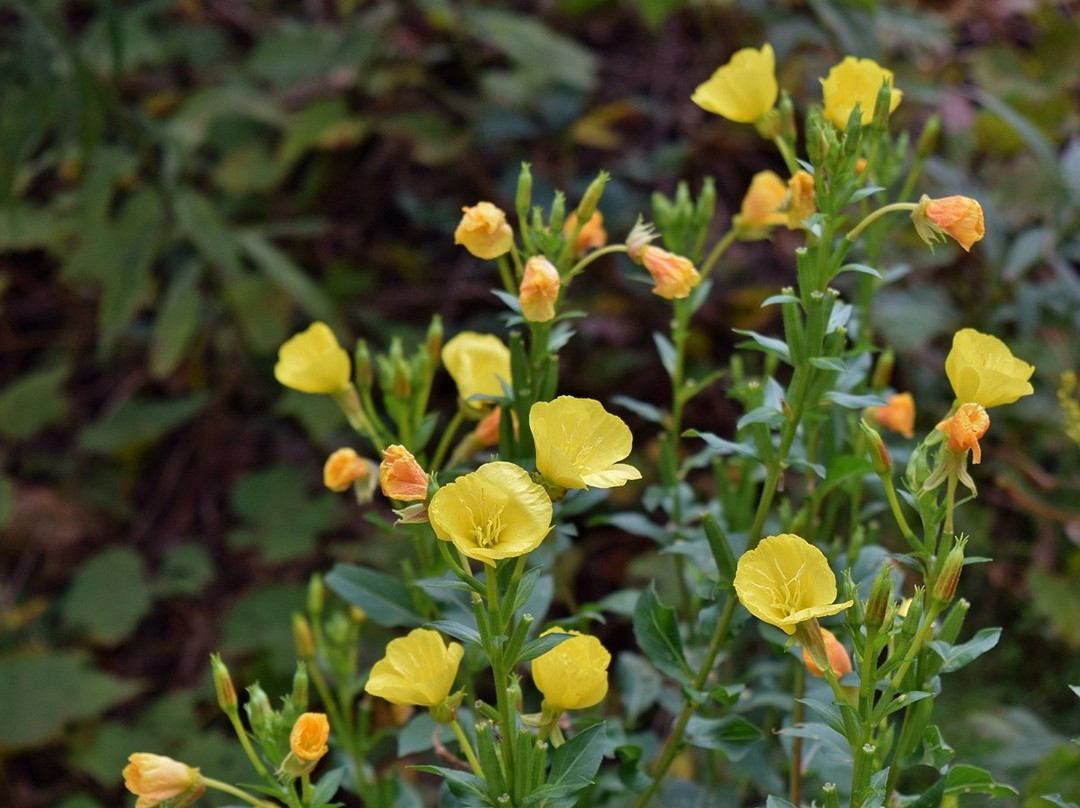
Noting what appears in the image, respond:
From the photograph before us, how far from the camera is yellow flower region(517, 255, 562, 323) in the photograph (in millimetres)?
743

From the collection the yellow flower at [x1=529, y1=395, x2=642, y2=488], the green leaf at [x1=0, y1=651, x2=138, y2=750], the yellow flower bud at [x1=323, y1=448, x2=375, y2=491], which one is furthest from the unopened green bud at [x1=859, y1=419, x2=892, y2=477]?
the green leaf at [x1=0, y1=651, x2=138, y2=750]

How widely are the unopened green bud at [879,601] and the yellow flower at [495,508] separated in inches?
Result: 7.4

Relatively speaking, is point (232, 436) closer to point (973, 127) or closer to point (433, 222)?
point (433, 222)

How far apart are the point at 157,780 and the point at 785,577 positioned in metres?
0.44

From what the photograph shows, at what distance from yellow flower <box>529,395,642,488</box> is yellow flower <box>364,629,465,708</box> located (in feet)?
0.46

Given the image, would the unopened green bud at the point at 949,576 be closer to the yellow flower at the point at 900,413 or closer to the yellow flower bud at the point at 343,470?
the yellow flower at the point at 900,413

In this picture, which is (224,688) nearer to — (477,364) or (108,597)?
(477,364)

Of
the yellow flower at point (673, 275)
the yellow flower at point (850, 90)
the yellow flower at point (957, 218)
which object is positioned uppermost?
the yellow flower at point (850, 90)

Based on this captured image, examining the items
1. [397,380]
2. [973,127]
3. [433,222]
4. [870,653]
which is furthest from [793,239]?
[870,653]

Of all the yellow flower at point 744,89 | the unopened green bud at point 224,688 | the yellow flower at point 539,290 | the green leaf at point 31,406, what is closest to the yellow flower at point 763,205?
the yellow flower at point 744,89

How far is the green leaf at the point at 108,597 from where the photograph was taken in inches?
75.0

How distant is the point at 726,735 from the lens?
0.84m

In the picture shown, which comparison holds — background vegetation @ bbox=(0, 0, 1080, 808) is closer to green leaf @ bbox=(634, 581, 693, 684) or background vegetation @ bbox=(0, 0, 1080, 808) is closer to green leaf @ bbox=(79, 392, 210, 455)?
green leaf @ bbox=(79, 392, 210, 455)

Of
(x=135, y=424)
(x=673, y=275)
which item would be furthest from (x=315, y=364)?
(x=135, y=424)
